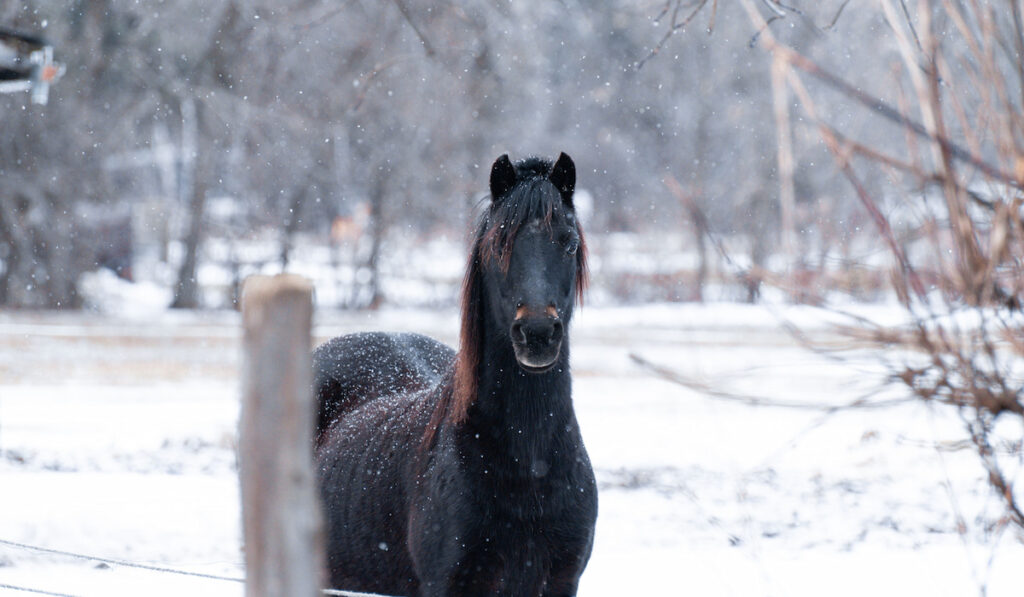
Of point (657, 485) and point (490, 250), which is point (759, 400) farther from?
point (657, 485)

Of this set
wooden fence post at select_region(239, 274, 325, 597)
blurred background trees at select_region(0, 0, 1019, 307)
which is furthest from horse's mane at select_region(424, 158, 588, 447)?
blurred background trees at select_region(0, 0, 1019, 307)

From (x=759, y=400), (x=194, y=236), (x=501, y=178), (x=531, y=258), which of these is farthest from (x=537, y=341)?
(x=194, y=236)

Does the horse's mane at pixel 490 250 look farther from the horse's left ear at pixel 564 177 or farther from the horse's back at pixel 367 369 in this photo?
the horse's back at pixel 367 369

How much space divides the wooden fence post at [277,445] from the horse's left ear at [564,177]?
2.30m

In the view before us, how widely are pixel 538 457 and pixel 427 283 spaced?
20.8 m

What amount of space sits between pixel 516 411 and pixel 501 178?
0.89 metres

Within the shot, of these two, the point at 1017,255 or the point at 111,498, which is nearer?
the point at 1017,255

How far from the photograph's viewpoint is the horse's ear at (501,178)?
374 cm

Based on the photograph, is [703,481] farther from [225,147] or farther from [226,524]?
[225,147]

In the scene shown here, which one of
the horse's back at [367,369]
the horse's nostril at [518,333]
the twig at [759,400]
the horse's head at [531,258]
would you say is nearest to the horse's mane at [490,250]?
the horse's head at [531,258]

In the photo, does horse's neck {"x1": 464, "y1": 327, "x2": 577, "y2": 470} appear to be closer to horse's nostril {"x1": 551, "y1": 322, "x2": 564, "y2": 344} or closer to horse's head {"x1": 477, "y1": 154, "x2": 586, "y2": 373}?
horse's head {"x1": 477, "y1": 154, "x2": 586, "y2": 373}

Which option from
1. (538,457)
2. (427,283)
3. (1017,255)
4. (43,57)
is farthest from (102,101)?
(1017,255)

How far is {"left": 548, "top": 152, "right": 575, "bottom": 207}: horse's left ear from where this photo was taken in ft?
12.6

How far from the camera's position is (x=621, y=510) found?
7508 mm
